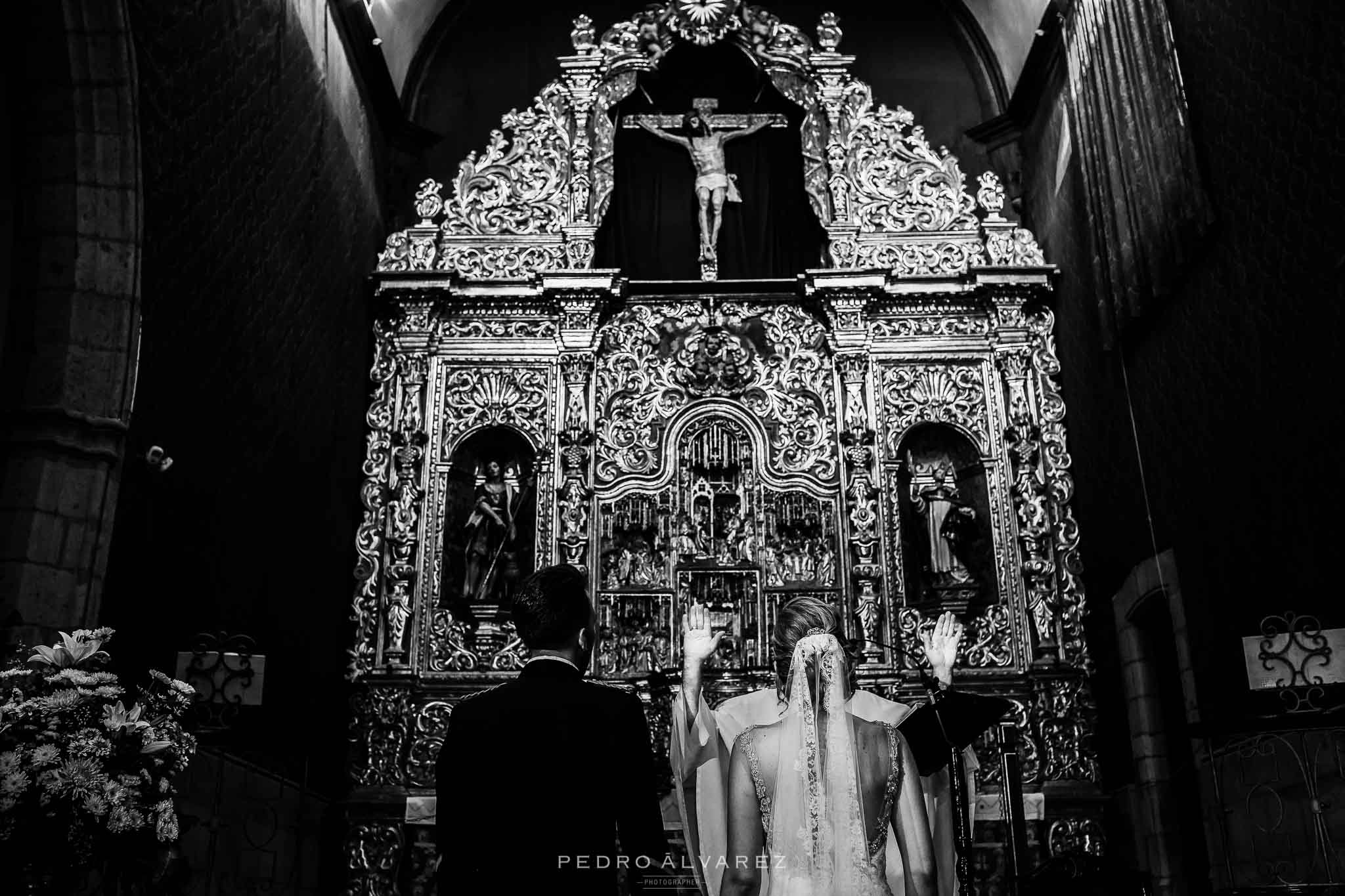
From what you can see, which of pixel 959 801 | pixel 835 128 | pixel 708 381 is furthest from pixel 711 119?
pixel 959 801

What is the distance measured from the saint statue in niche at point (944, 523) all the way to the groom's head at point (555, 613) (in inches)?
271

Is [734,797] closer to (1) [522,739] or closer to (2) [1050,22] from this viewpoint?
(1) [522,739]

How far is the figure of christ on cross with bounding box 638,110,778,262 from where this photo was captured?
10992mm

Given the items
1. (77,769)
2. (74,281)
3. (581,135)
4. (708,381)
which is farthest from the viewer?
(581,135)

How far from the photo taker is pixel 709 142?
11.2 m

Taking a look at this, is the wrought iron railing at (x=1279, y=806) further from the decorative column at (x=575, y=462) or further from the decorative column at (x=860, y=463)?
the decorative column at (x=575, y=462)

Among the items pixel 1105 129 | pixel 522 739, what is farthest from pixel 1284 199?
pixel 522 739

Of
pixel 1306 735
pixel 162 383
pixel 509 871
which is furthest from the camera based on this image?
pixel 162 383

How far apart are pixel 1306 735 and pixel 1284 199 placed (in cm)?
277

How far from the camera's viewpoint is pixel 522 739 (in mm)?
3086

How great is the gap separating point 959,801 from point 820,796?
2.65ft

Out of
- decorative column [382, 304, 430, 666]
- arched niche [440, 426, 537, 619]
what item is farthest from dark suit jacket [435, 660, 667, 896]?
arched niche [440, 426, 537, 619]

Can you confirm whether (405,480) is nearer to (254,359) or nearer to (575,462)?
(575,462)

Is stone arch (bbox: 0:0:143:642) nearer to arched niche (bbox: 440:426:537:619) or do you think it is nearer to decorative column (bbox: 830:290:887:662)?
arched niche (bbox: 440:426:537:619)
